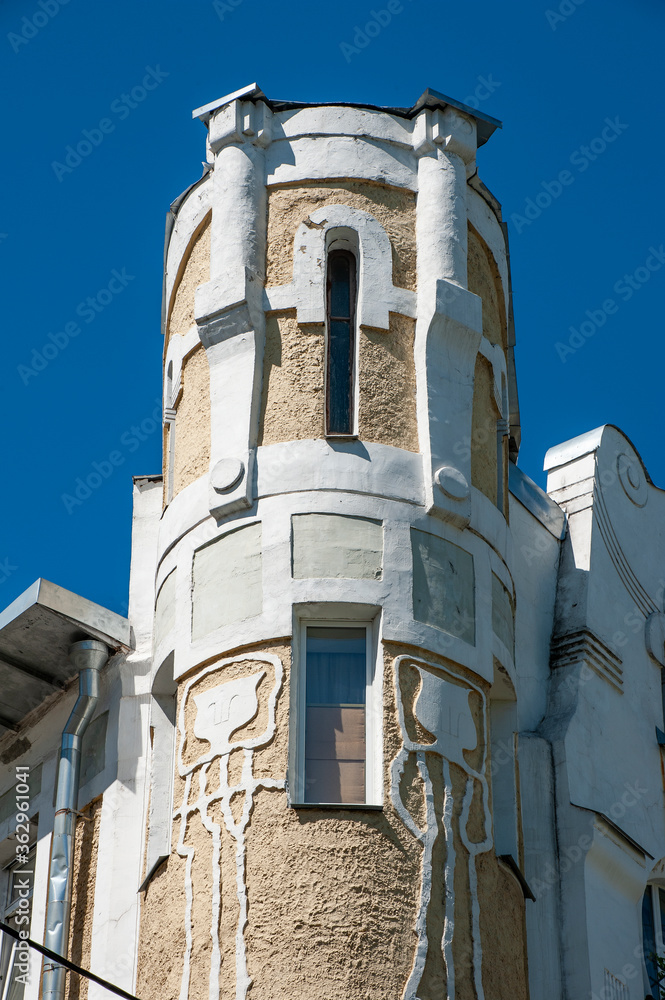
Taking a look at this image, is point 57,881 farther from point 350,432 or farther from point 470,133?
A: point 470,133

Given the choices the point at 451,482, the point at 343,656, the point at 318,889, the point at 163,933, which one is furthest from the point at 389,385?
the point at 163,933

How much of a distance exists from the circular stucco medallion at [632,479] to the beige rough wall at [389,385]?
4010 millimetres

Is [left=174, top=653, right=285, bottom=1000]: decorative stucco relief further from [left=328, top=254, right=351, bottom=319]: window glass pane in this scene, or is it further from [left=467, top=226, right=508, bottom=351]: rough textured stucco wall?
[left=467, top=226, right=508, bottom=351]: rough textured stucco wall

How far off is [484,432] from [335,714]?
123 inches

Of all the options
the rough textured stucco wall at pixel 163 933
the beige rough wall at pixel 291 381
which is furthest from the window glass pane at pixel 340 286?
the rough textured stucco wall at pixel 163 933

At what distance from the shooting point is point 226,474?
13.6 m

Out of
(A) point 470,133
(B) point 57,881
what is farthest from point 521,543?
(B) point 57,881

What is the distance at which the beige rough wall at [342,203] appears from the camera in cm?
1445

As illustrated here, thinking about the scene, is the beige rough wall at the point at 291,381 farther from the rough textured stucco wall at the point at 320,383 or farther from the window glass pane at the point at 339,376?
the window glass pane at the point at 339,376

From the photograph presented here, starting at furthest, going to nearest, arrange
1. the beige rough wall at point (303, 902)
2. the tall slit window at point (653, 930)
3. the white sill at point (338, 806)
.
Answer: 1. the tall slit window at point (653, 930)
2. the white sill at point (338, 806)
3. the beige rough wall at point (303, 902)

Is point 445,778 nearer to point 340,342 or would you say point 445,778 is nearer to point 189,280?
point 340,342

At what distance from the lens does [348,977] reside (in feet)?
37.8

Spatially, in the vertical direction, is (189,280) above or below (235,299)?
above

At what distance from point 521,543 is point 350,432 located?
289 cm
